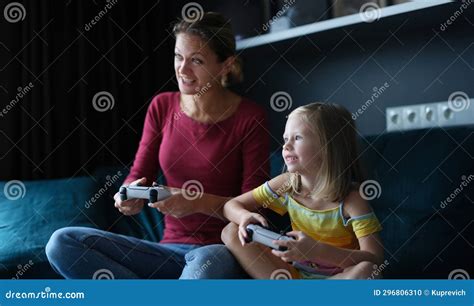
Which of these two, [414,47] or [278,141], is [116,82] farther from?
[414,47]

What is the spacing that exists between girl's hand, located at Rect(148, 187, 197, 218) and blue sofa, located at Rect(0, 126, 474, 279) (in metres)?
0.14

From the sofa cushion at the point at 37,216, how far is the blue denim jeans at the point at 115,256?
8cm

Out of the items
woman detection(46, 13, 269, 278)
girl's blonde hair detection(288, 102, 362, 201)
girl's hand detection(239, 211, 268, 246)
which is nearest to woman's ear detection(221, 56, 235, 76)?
woman detection(46, 13, 269, 278)

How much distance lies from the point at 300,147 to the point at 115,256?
13.7 inches

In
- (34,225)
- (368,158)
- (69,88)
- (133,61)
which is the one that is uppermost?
(368,158)

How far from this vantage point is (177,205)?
0.97 metres

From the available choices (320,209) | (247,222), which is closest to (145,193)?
(247,222)

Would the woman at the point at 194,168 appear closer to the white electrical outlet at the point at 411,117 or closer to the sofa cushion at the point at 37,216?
the sofa cushion at the point at 37,216

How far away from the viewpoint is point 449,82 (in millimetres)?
1036

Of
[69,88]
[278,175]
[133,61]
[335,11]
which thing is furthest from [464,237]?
[69,88]

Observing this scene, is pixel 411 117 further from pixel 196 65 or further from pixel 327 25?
pixel 196 65

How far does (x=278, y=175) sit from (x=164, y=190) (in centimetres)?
18

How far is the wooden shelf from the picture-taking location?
99 centimetres
